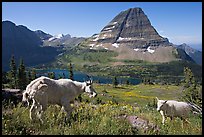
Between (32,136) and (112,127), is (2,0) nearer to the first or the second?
(32,136)

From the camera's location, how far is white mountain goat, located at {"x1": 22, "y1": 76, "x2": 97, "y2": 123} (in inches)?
340

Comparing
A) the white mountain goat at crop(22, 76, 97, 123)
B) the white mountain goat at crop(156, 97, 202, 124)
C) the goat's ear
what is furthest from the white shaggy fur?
the goat's ear

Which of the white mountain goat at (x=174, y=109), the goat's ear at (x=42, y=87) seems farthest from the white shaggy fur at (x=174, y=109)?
the goat's ear at (x=42, y=87)

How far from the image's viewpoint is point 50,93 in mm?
8883

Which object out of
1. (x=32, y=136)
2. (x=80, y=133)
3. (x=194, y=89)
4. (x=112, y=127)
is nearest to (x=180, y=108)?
(x=112, y=127)

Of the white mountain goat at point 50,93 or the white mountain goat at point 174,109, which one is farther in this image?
the white mountain goat at point 174,109

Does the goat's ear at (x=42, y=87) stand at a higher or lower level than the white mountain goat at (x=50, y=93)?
higher

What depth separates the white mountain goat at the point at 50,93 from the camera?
862 cm

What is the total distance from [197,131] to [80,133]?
3476 mm

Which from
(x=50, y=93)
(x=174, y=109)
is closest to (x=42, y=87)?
(x=50, y=93)

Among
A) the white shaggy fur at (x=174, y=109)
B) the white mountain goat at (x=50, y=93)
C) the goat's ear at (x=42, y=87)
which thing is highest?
the goat's ear at (x=42, y=87)

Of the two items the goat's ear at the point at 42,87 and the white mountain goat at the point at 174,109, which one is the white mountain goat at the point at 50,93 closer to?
the goat's ear at the point at 42,87

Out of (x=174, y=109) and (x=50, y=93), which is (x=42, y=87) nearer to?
(x=50, y=93)

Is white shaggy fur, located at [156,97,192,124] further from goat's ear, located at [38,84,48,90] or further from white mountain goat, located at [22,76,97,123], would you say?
goat's ear, located at [38,84,48,90]
